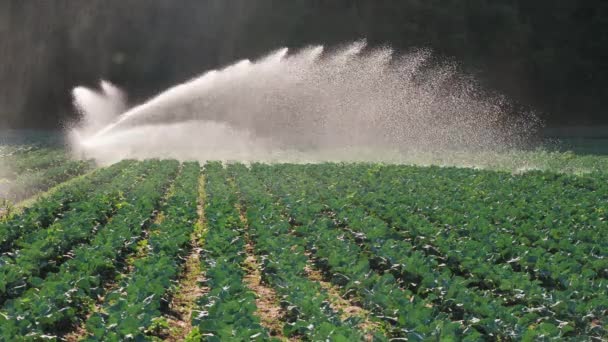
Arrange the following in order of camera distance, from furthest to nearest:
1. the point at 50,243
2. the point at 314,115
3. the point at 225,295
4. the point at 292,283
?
the point at 314,115 < the point at 50,243 < the point at 292,283 < the point at 225,295

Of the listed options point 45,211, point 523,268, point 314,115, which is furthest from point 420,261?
point 314,115

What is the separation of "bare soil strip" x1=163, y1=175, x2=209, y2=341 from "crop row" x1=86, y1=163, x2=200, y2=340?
16 cm

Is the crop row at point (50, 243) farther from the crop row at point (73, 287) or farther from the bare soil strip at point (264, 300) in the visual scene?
the bare soil strip at point (264, 300)

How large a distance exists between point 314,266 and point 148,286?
9.92 feet

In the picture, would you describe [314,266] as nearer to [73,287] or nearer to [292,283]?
[292,283]

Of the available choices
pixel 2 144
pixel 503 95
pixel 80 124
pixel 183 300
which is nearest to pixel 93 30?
pixel 80 124

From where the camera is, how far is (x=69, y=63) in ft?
153

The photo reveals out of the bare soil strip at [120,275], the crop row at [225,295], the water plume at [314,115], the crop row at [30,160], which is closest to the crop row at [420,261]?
the crop row at [225,295]

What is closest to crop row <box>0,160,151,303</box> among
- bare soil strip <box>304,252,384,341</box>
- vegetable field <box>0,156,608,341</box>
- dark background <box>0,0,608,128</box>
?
vegetable field <box>0,156,608,341</box>

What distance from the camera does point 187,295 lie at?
27.2ft

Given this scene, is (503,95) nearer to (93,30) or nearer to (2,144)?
(93,30)

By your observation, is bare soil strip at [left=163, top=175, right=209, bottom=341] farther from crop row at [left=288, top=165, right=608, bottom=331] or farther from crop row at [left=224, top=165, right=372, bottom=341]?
crop row at [left=288, top=165, right=608, bottom=331]

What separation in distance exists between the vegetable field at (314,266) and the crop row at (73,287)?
0.9 inches

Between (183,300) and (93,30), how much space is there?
146 feet
